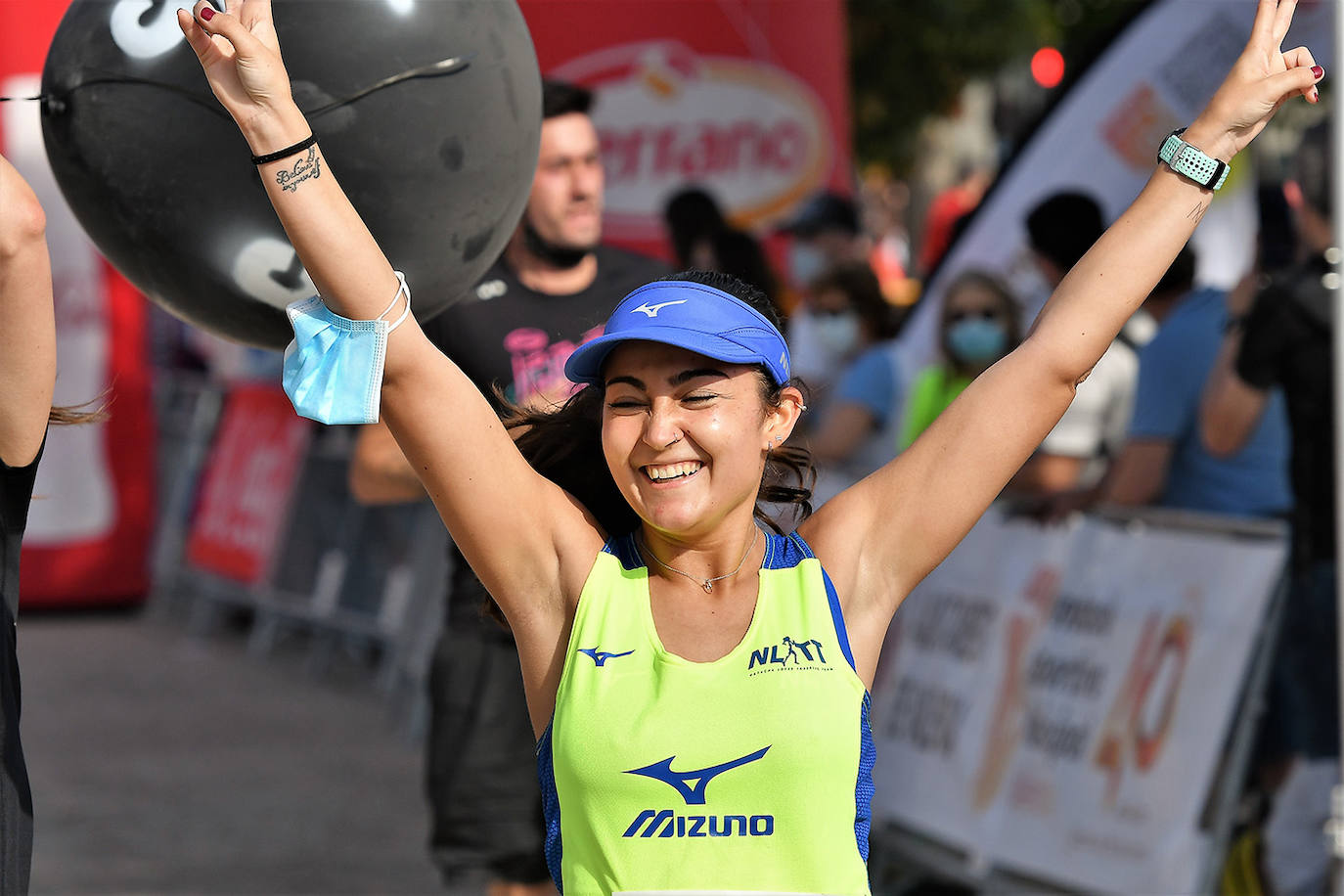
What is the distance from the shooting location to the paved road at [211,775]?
6.48 meters

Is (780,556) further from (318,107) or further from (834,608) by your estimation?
(318,107)

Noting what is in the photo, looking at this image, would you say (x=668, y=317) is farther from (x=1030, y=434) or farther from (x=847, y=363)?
(x=847, y=363)

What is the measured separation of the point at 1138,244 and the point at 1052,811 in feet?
11.0

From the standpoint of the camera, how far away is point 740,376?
2457 millimetres

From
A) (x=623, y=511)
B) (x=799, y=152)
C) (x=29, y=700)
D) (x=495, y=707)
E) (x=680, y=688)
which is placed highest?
(x=799, y=152)

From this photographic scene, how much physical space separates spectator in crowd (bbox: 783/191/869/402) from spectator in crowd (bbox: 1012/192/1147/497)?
8.37ft

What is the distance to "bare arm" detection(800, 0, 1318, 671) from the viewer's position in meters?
2.52

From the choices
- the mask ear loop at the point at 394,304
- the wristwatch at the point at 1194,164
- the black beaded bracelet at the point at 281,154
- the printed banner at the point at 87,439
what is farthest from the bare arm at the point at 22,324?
the printed banner at the point at 87,439

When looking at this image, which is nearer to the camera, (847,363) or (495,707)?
(495,707)

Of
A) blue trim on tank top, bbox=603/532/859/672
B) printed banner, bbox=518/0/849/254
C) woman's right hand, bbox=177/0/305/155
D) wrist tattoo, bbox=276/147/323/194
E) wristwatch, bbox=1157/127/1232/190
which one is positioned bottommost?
blue trim on tank top, bbox=603/532/859/672

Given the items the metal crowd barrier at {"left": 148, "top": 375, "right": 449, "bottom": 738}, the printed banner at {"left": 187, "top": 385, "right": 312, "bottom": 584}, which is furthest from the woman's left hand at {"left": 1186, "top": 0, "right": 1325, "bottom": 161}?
the printed banner at {"left": 187, "top": 385, "right": 312, "bottom": 584}

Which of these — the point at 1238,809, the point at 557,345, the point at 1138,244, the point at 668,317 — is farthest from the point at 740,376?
the point at 1238,809

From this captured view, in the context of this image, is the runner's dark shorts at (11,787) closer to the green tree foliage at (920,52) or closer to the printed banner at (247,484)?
the printed banner at (247,484)

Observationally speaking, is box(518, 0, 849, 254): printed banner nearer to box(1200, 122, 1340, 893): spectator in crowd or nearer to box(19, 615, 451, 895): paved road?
box(19, 615, 451, 895): paved road
